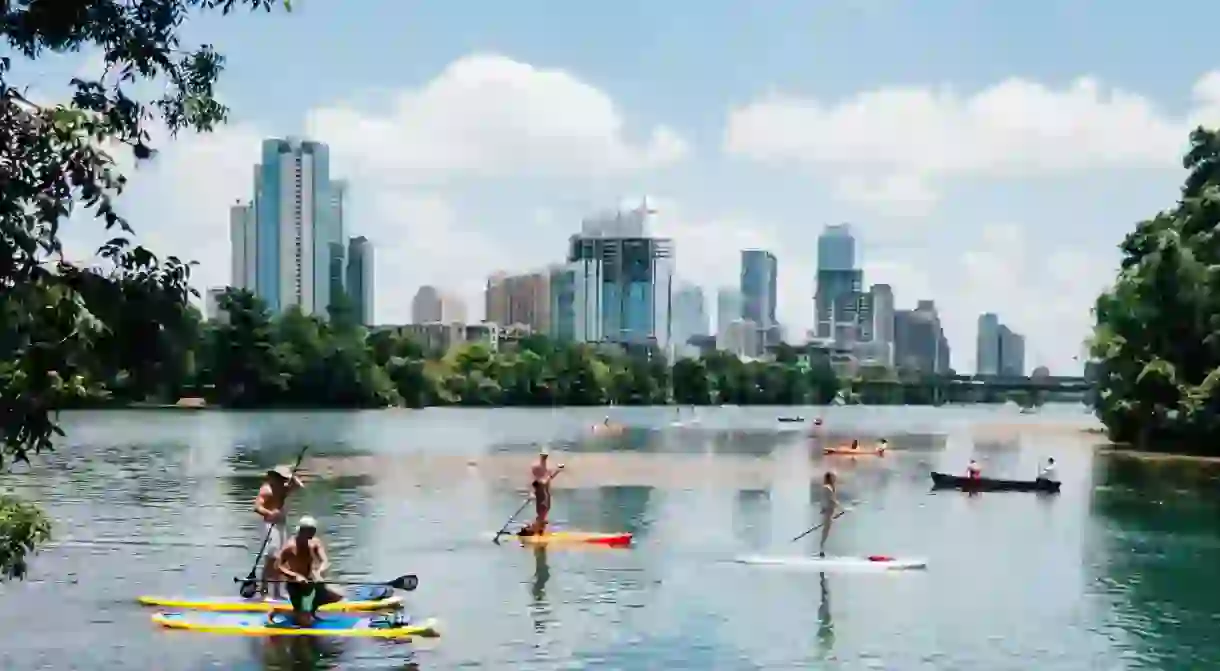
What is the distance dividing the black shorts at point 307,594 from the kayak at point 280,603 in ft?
0.69

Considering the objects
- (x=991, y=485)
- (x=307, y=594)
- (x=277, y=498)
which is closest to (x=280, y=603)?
(x=307, y=594)

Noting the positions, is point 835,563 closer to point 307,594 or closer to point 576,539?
point 576,539

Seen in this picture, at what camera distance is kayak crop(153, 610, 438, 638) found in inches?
967

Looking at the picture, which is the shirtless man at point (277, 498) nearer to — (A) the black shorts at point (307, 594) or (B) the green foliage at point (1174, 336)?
(A) the black shorts at point (307, 594)

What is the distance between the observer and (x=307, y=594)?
81.1 feet

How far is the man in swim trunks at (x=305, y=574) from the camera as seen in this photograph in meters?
24.7

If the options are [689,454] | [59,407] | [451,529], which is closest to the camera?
[59,407]

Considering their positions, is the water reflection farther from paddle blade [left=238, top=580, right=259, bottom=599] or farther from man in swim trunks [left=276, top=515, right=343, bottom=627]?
paddle blade [left=238, top=580, right=259, bottom=599]

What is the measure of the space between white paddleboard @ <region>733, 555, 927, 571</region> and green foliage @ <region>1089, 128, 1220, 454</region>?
46112mm

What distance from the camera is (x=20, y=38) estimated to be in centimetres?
1370

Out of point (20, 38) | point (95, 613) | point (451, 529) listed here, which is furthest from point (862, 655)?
point (451, 529)

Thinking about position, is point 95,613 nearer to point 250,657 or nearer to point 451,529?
point 250,657

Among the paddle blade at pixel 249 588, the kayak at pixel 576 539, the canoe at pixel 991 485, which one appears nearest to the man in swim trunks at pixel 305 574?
the paddle blade at pixel 249 588

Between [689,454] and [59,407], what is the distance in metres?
74.8
